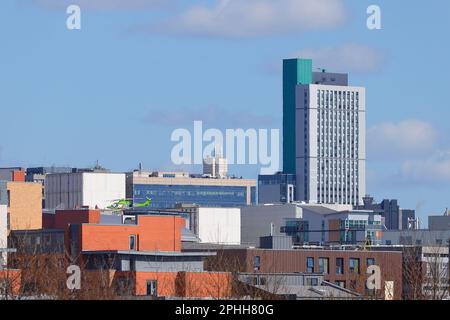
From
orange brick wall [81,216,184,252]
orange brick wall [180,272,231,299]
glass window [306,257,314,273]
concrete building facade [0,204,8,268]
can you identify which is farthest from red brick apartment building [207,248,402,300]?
orange brick wall [180,272,231,299]

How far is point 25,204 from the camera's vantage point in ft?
491

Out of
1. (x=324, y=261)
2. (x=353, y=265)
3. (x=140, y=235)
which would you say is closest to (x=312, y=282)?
(x=140, y=235)

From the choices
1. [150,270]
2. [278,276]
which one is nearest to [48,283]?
[150,270]

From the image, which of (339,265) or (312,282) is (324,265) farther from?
(312,282)

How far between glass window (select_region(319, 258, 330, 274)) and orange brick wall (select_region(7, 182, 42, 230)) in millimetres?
25707

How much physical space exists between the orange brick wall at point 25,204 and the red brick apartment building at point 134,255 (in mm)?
2999

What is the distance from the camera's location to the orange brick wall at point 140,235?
119m

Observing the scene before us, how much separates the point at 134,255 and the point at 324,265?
3364cm

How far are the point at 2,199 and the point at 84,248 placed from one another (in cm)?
2434

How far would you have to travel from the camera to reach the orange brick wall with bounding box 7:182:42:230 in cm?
14612

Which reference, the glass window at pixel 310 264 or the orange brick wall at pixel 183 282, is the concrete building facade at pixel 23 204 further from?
the orange brick wall at pixel 183 282

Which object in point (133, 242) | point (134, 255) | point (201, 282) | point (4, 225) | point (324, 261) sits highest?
point (4, 225)

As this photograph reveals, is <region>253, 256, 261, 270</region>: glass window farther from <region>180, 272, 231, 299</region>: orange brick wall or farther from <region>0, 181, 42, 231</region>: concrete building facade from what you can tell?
<region>180, 272, 231, 299</region>: orange brick wall
